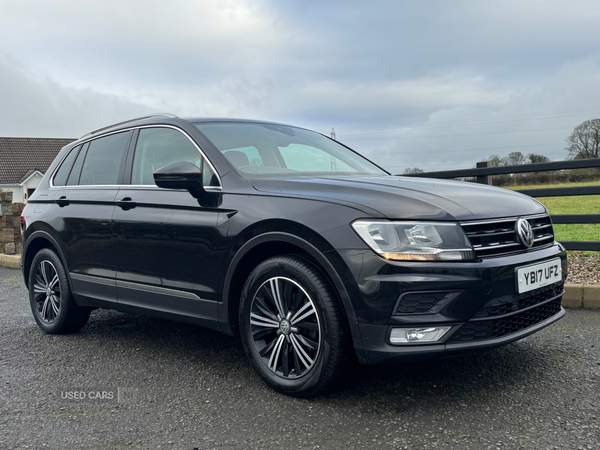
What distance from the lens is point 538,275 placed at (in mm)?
3209

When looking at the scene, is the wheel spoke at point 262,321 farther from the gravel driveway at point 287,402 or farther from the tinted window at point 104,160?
the tinted window at point 104,160

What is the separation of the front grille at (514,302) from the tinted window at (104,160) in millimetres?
3028

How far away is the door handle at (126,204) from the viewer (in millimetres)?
4230

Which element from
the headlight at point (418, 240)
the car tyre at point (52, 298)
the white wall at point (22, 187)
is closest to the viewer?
the headlight at point (418, 240)

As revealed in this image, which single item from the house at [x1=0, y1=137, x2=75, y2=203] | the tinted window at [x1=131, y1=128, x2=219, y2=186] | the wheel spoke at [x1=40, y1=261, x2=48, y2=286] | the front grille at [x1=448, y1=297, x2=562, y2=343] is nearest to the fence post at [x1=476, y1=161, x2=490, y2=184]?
the front grille at [x1=448, y1=297, x2=562, y2=343]

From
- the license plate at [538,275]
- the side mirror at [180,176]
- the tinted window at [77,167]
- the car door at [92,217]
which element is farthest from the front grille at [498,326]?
the tinted window at [77,167]

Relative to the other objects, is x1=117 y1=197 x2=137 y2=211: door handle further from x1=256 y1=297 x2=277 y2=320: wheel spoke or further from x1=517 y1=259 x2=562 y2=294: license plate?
x1=517 y1=259 x2=562 y2=294: license plate

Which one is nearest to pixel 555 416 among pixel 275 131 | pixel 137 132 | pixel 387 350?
pixel 387 350

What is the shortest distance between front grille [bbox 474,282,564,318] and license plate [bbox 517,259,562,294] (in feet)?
0.11

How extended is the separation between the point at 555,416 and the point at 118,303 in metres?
3.07

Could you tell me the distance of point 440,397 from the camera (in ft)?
10.5

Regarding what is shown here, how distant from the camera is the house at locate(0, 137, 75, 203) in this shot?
6200cm

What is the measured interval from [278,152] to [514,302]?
2009 mm

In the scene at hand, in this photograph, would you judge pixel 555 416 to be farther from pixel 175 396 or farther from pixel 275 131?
pixel 275 131
